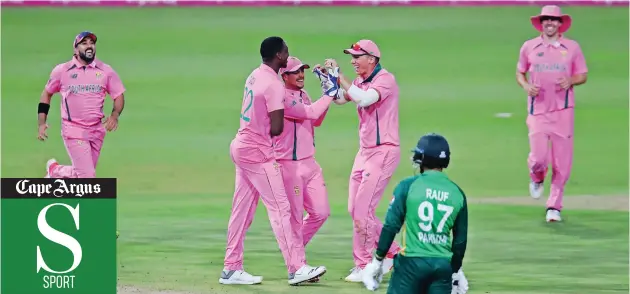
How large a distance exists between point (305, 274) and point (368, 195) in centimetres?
80

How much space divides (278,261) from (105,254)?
64.8 inches

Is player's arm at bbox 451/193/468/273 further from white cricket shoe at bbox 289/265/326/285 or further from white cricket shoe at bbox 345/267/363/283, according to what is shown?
white cricket shoe at bbox 345/267/363/283

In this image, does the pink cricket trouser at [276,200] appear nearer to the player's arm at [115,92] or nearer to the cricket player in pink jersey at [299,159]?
the cricket player in pink jersey at [299,159]

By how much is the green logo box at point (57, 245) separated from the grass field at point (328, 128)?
0.34m

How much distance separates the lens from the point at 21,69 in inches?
836

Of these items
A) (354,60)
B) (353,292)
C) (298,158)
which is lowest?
(353,292)

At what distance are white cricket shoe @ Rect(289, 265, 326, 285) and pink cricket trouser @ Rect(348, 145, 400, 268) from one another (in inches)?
16.3

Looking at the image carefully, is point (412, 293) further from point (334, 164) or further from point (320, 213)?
point (334, 164)

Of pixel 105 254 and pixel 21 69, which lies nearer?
pixel 105 254

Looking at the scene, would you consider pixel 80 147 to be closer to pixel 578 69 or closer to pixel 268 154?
pixel 268 154

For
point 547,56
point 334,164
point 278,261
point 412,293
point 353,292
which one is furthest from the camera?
point 334,164

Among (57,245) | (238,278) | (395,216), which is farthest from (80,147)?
(395,216)

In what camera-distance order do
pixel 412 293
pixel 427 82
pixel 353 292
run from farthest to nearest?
pixel 427 82, pixel 353 292, pixel 412 293

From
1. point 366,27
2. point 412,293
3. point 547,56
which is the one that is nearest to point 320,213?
point 412,293
